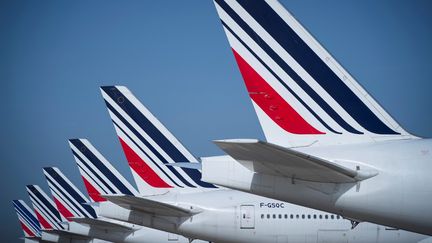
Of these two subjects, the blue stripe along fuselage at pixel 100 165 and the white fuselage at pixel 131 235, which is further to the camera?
the blue stripe along fuselage at pixel 100 165

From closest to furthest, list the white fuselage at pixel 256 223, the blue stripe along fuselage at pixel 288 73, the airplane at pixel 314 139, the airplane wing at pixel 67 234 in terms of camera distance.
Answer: the airplane at pixel 314 139 < the blue stripe along fuselage at pixel 288 73 < the white fuselage at pixel 256 223 < the airplane wing at pixel 67 234

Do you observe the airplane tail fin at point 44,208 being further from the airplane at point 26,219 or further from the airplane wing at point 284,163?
the airplane wing at point 284,163

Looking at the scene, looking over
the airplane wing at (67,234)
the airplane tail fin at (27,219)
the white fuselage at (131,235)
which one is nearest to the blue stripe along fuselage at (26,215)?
the airplane tail fin at (27,219)

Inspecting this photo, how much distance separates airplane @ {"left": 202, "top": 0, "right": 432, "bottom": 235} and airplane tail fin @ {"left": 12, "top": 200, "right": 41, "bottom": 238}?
36.4 meters

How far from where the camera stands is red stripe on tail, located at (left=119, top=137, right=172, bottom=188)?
23516 mm

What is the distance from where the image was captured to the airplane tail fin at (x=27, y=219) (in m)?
43.7

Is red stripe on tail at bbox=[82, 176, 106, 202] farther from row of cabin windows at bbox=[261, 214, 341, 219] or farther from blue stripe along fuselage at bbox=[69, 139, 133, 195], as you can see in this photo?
row of cabin windows at bbox=[261, 214, 341, 219]

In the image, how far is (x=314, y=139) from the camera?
10055 mm

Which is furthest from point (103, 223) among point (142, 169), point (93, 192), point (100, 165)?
point (100, 165)

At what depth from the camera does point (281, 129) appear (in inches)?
401

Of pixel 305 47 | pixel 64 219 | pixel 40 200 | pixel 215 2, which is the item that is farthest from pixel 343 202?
pixel 40 200

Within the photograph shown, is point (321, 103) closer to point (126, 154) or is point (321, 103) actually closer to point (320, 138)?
point (320, 138)

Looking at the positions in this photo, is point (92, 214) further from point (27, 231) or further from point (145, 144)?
point (27, 231)

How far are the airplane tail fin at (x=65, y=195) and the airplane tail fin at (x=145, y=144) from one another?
438 inches
